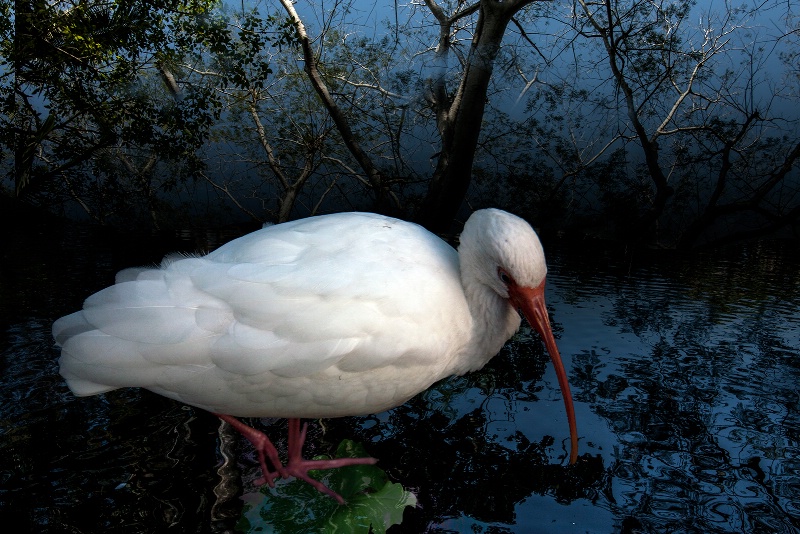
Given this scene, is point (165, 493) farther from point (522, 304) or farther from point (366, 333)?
point (522, 304)

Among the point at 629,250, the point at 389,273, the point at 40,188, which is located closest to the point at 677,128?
the point at 629,250

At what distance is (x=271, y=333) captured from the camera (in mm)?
1283

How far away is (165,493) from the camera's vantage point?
4.41 feet

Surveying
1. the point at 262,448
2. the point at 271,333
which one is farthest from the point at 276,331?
the point at 262,448

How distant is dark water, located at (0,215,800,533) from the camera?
4.22ft

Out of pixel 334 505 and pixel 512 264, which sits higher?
pixel 512 264

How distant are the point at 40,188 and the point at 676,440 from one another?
21.5 ft

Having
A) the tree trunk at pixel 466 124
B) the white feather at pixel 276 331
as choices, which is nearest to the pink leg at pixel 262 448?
the white feather at pixel 276 331

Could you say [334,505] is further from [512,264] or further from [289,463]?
[512,264]

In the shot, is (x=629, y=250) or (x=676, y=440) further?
(x=629, y=250)

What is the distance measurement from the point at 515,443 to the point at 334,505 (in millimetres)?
517

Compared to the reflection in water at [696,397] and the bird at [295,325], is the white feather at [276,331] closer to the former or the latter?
the bird at [295,325]

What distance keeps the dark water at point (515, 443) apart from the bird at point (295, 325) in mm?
146

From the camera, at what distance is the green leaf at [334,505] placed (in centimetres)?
131
